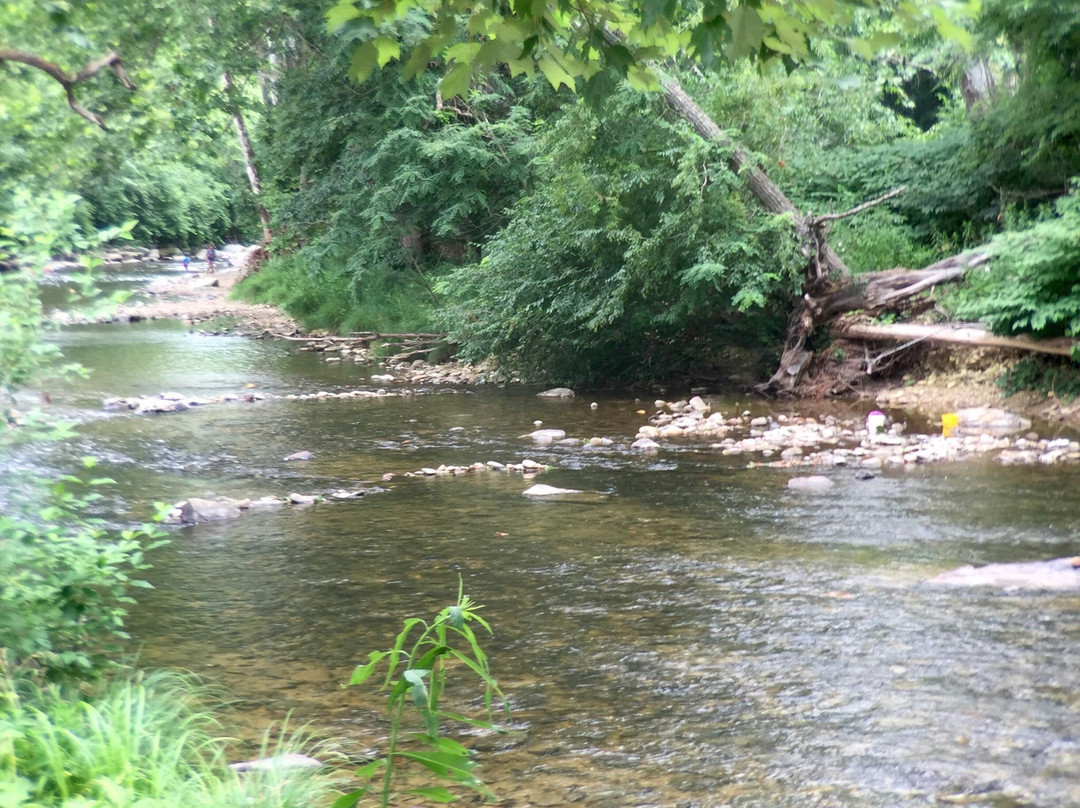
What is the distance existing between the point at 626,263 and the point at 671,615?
7.90 metres

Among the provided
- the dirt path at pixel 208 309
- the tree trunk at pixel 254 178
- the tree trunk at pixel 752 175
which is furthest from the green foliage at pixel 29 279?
the tree trunk at pixel 254 178

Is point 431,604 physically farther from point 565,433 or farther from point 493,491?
point 565,433

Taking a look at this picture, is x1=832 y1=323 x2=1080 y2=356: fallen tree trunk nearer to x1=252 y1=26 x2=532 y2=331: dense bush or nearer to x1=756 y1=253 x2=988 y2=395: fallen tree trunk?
x1=756 y1=253 x2=988 y2=395: fallen tree trunk

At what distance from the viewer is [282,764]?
10.5 feet

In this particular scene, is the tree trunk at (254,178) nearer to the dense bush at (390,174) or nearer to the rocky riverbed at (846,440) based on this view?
the dense bush at (390,174)

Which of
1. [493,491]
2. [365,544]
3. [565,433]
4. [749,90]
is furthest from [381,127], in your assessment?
[365,544]

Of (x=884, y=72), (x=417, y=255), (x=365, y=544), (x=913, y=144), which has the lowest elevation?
(x=365, y=544)

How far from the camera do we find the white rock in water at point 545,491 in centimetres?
790

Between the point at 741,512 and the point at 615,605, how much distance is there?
2.20 meters

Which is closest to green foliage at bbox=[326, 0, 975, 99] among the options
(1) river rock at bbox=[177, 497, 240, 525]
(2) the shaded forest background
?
(1) river rock at bbox=[177, 497, 240, 525]

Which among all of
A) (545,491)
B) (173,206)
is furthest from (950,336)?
(173,206)

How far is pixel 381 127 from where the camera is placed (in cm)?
1864

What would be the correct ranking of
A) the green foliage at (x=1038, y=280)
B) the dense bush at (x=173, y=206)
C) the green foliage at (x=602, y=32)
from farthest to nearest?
1. the dense bush at (x=173, y=206)
2. the green foliage at (x=1038, y=280)
3. the green foliage at (x=602, y=32)

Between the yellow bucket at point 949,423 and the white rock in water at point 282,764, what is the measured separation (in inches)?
319
